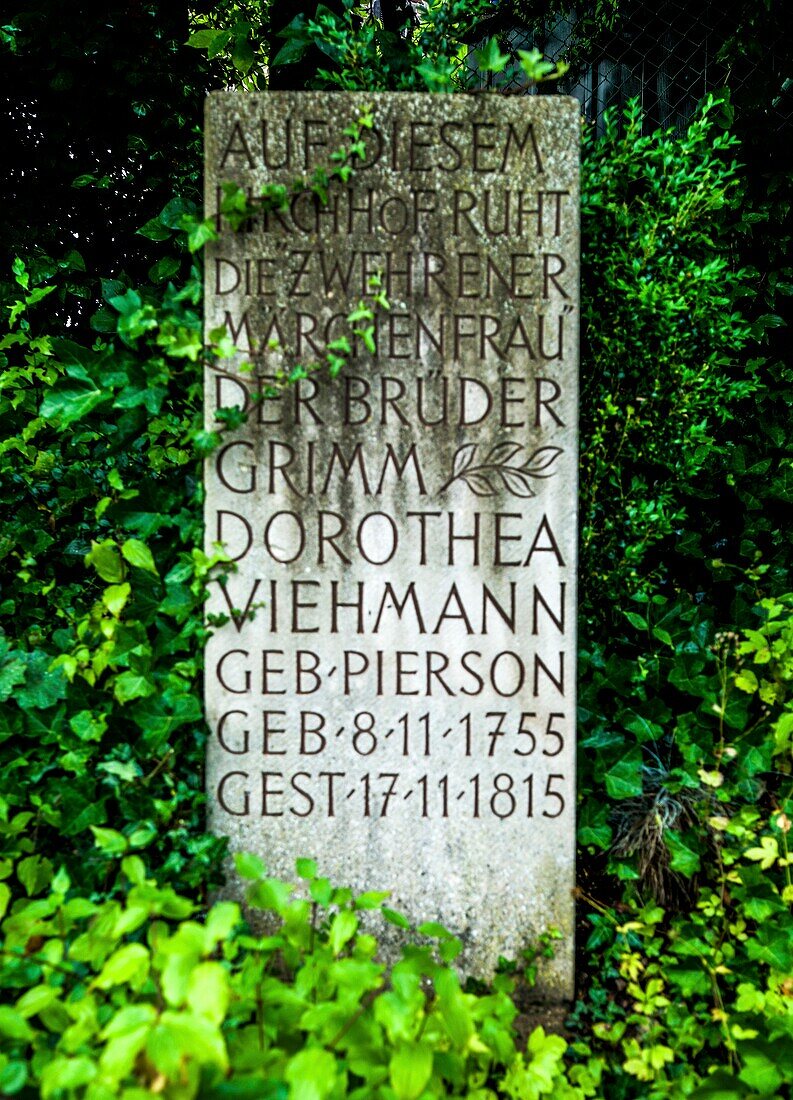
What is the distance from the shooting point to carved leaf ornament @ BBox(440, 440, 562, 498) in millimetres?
2094

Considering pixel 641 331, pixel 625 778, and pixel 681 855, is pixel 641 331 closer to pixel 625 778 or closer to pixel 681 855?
pixel 625 778

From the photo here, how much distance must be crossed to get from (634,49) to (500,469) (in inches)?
110

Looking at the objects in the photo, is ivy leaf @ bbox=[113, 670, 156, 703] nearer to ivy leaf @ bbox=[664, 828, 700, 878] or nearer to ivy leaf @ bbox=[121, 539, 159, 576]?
ivy leaf @ bbox=[121, 539, 159, 576]

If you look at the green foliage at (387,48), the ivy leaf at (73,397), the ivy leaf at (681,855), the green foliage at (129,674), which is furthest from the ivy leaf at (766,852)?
the green foliage at (387,48)

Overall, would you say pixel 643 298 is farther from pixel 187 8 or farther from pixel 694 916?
pixel 187 8

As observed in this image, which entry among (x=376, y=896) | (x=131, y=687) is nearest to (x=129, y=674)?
(x=131, y=687)

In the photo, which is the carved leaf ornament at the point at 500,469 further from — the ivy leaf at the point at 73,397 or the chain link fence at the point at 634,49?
the chain link fence at the point at 634,49

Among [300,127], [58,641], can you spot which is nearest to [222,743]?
[58,641]

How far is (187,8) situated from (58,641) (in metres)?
3.04

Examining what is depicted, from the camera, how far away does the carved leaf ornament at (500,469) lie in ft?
6.87

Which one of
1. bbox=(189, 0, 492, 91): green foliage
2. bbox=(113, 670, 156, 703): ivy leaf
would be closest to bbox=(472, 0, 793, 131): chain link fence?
bbox=(189, 0, 492, 91): green foliage

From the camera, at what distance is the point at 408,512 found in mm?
2102

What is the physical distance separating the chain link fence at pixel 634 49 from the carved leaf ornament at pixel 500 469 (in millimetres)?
2389

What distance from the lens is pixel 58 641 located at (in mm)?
2336
